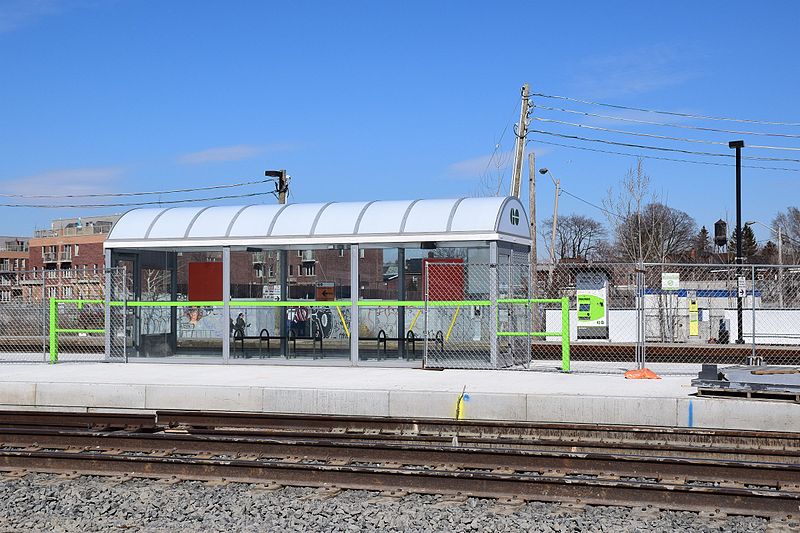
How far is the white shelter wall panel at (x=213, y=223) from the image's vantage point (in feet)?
65.7

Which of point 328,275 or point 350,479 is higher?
point 328,275

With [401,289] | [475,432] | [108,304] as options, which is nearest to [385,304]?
[401,289]

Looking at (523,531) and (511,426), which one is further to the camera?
(511,426)

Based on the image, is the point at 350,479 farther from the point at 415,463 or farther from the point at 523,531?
the point at 523,531

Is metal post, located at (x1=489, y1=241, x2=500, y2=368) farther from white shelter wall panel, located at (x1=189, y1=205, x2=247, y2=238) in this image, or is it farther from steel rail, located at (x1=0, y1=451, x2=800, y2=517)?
steel rail, located at (x1=0, y1=451, x2=800, y2=517)

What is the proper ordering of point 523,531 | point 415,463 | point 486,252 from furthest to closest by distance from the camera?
point 486,252 → point 415,463 → point 523,531

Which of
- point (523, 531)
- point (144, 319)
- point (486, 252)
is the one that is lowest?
point (523, 531)

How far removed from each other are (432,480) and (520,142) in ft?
79.9

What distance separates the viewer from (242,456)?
10.8 metres

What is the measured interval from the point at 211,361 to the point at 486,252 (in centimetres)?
633

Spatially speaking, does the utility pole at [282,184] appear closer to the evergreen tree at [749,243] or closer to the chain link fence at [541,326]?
the chain link fence at [541,326]

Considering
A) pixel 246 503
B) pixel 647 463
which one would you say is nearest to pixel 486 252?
pixel 647 463

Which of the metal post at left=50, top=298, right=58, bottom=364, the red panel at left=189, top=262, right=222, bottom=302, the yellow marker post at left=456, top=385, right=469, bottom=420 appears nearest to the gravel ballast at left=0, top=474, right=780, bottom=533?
the yellow marker post at left=456, top=385, right=469, bottom=420

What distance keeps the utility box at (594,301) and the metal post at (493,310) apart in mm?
4432
